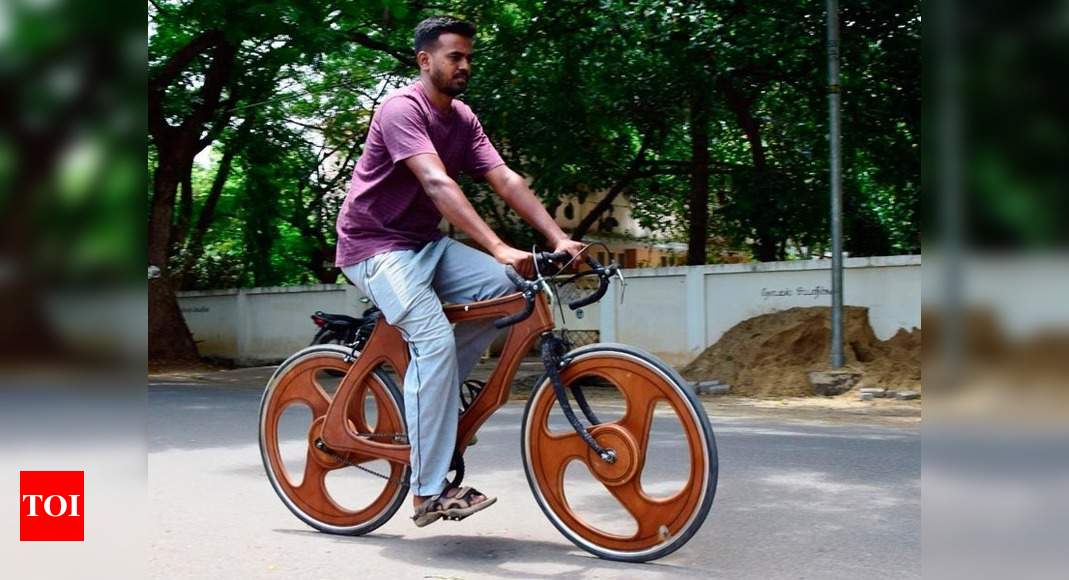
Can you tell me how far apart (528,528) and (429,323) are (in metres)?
1.12

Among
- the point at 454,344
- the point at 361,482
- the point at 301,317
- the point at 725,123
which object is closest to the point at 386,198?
the point at 454,344

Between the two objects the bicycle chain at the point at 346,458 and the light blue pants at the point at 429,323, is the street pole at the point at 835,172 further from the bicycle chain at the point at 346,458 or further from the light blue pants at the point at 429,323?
the light blue pants at the point at 429,323

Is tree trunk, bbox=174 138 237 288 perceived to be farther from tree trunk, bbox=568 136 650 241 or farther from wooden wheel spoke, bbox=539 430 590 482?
wooden wheel spoke, bbox=539 430 590 482

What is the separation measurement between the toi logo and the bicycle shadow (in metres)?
1.86

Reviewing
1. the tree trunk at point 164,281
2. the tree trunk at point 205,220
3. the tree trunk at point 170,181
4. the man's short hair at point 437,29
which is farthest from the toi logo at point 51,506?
the tree trunk at point 205,220

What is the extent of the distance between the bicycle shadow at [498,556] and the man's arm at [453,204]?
43.0 inches

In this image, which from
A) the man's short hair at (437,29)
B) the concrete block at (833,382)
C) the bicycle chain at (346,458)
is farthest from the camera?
the concrete block at (833,382)

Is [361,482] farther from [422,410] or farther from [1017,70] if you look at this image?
[1017,70]

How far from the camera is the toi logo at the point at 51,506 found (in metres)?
2.19

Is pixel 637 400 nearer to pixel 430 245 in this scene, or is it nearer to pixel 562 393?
pixel 562 393

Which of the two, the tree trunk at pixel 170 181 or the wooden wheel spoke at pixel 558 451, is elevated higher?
the tree trunk at pixel 170 181

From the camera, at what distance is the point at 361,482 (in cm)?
525

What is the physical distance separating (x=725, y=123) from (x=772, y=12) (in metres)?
5.87

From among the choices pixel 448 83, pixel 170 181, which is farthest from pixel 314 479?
pixel 170 181
